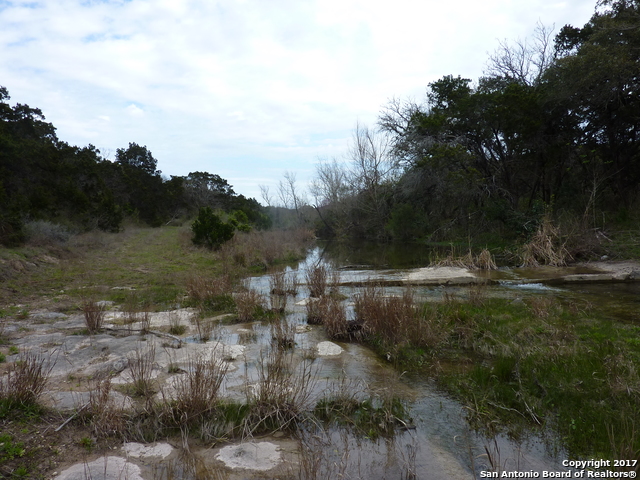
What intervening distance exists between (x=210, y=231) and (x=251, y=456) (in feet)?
60.2

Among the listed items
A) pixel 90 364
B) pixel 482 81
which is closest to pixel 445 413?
pixel 90 364

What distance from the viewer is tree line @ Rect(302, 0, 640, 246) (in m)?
15.0

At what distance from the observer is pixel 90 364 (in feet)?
17.1

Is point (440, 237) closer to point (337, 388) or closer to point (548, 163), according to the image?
point (548, 163)

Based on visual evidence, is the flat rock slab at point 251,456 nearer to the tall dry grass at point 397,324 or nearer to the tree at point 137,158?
the tall dry grass at point 397,324

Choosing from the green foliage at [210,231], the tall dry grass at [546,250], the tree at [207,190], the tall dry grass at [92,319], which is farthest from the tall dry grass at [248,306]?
the tree at [207,190]

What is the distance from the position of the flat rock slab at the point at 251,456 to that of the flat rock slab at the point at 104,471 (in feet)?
2.18

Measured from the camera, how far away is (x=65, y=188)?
20.6m

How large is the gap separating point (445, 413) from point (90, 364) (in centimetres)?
449

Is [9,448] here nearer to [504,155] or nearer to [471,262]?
[471,262]

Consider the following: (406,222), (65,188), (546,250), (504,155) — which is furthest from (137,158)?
(546,250)

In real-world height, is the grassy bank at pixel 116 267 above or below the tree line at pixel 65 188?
below

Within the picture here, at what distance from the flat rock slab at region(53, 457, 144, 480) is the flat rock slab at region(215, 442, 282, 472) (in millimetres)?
663

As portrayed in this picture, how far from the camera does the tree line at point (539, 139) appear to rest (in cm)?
1497
